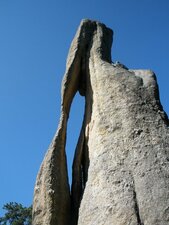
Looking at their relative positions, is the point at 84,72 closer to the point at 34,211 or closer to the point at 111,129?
the point at 111,129

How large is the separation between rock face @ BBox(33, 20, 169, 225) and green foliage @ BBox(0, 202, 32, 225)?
1191cm

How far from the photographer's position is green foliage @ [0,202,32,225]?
17812 millimetres

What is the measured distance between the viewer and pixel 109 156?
5.17 metres

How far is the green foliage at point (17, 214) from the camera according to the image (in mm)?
17812

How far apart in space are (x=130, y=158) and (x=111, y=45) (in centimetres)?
344

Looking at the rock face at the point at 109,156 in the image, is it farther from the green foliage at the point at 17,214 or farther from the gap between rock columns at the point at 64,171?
the green foliage at the point at 17,214

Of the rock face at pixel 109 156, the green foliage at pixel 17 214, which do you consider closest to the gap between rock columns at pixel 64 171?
the rock face at pixel 109 156

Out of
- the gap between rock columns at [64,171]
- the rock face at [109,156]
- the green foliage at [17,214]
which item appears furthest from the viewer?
the green foliage at [17,214]

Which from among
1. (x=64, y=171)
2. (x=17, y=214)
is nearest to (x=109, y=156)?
(x=64, y=171)

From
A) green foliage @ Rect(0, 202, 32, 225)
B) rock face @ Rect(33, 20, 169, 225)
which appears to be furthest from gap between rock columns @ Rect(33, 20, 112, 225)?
green foliage @ Rect(0, 202, 32, 225)

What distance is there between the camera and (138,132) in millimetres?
5141

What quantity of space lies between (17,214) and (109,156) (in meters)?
14.0

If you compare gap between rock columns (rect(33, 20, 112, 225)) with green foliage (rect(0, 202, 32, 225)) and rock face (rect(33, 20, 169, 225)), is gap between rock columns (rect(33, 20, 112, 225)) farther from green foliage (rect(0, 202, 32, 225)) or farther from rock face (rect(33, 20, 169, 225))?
green foliage (rect(0, 202, 32, 225))

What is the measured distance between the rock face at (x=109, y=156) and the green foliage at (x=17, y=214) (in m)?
11.9
